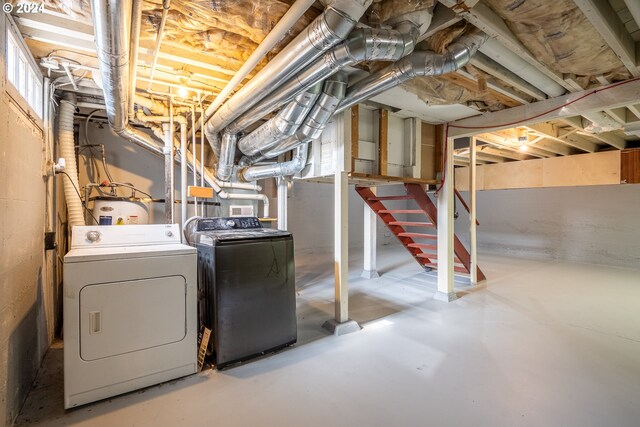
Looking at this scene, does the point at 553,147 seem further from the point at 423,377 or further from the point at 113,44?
the point at 113,44

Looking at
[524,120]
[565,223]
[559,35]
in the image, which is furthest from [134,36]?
[565,223]

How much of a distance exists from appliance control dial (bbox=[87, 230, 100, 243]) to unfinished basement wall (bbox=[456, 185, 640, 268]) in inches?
295

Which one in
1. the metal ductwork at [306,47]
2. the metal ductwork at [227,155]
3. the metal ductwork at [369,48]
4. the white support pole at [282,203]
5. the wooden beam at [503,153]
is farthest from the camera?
the wooden beam at [503,153]

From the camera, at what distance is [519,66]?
2156 mm

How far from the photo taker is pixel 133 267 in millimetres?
1724

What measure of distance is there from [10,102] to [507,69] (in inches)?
126

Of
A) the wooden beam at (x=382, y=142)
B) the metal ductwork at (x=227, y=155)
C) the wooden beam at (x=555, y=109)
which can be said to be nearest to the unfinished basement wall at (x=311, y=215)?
the metal ductwork at (x=227, y=155)

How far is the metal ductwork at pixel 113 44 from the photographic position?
Answer: 1.20 metres

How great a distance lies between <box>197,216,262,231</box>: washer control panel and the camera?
245cm

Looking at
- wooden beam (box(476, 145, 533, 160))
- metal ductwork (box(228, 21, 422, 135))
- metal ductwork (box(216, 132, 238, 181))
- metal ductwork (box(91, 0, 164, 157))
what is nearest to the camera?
metal ductwork (box(91, 0, 164, 157))

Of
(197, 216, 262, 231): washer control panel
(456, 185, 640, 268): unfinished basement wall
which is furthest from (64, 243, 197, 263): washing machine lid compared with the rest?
(456, 185, 640, 268): unfinished basement wall

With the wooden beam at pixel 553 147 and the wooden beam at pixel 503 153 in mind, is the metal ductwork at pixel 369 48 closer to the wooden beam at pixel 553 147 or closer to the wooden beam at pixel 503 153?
the wooden beam at pixel 503 153

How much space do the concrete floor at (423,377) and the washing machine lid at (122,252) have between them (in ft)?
A: 2.67

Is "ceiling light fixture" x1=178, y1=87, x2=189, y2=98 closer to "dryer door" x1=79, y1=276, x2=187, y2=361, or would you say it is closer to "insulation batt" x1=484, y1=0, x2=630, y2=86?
"dryer door" x1=79, y1=276, x2=187, y2=361
